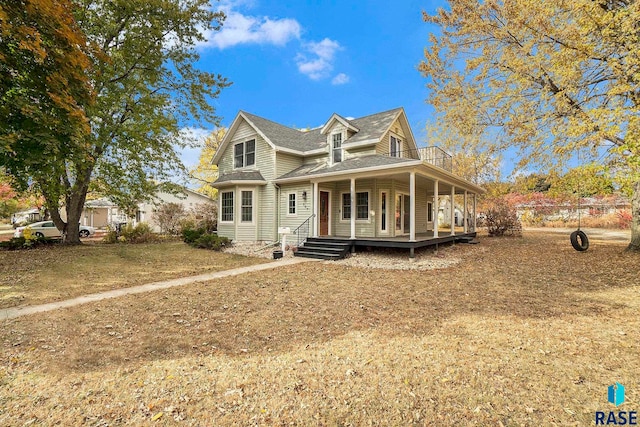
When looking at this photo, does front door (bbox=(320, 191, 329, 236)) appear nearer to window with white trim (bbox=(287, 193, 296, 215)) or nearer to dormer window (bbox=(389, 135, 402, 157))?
window with white trim (bbox=(287, 193, 296, 215))

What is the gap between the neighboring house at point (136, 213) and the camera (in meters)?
26.8

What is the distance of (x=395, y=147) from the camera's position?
16.1 m

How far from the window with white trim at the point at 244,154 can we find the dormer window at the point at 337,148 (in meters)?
4.58

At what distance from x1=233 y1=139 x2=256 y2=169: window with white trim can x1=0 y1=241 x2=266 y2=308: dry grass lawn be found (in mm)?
5891

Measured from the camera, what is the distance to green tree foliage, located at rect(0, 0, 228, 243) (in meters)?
13.4

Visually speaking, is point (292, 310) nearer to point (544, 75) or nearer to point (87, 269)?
point (87, 269)

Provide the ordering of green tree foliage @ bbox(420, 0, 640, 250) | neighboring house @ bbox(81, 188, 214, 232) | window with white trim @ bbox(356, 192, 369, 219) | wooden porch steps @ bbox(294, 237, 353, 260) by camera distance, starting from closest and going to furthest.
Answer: green tree foliage @ bbox(420, 0, 640, 250) < wooden porch steps @ bbox(294, 237, 353, 260) < window with white trim @ bbox(356, 192, 369, 219) < neighboring house @ bbox(81, 188, 214, 232)

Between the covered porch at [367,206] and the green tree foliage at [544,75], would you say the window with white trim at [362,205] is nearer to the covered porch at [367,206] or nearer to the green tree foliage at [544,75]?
the covered porch at [367,206]

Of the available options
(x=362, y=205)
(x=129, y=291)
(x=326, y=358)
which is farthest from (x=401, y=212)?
(x=326, y=358)

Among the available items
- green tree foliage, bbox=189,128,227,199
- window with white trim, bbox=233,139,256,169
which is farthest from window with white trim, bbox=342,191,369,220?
green tree foliage, bbox=189,128,227,199

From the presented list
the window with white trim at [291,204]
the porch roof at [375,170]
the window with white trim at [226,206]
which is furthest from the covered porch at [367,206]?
the window with white trim at [226,206]

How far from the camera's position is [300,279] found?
8.20 meters

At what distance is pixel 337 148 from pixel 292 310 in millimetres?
11150

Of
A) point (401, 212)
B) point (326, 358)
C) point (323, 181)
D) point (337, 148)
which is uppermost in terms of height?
point (337, 148)
